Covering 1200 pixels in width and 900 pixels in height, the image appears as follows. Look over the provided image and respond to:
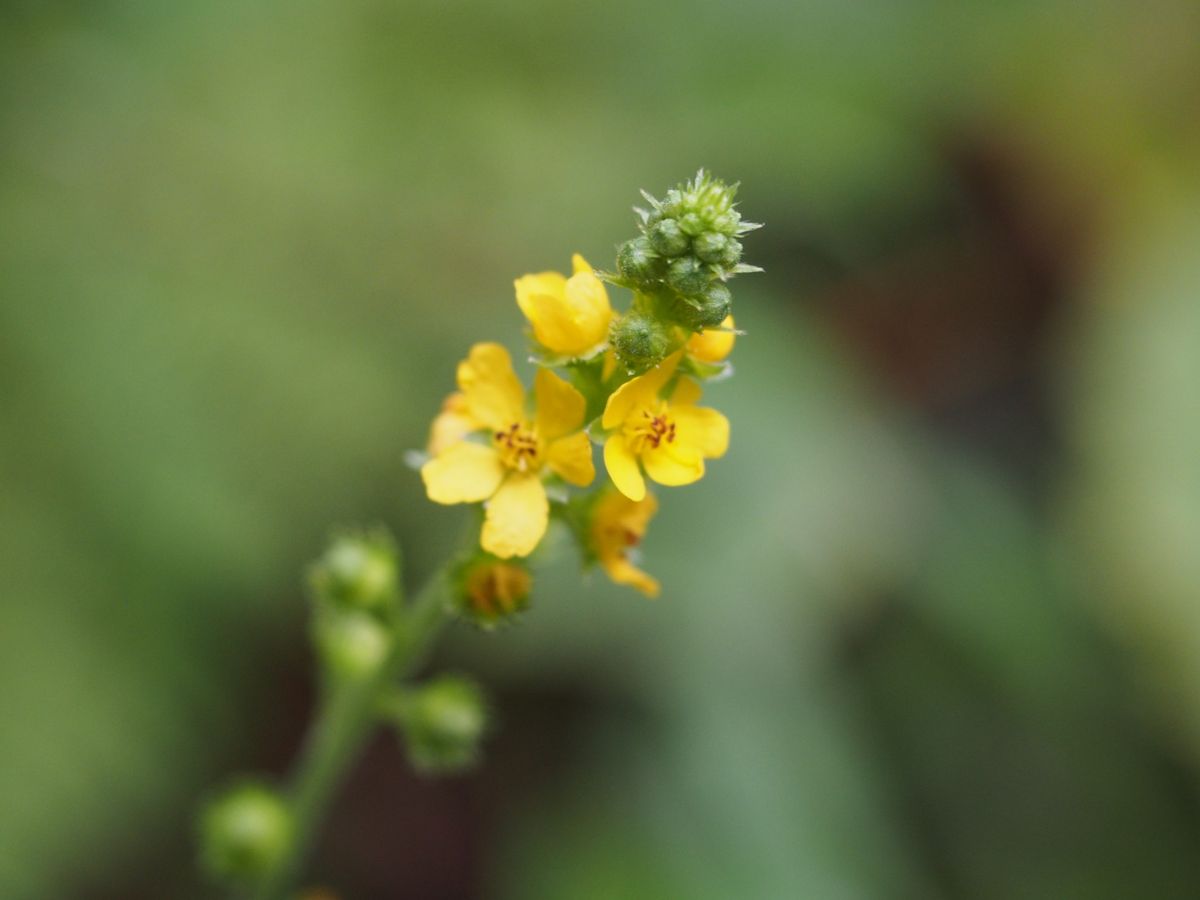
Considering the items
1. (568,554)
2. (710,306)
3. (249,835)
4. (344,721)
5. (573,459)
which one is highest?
(568,554)

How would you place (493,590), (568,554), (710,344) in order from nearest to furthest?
(710,344) < (493,590) < (568,554)

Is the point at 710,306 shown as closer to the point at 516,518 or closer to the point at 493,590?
the point at 516,518

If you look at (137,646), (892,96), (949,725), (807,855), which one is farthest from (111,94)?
(949,725)

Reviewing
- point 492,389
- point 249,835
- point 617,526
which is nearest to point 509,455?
point 492,389

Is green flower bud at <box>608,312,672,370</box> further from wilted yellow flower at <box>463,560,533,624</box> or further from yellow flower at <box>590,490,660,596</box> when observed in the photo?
wilted yellow flower at <box>463,560,533,624</box>

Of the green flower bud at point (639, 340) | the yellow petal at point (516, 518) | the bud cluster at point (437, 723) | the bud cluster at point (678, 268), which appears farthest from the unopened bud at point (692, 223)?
the bud cluster at point (437, 723)

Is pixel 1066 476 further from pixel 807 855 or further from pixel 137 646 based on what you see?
pixel 137 646
